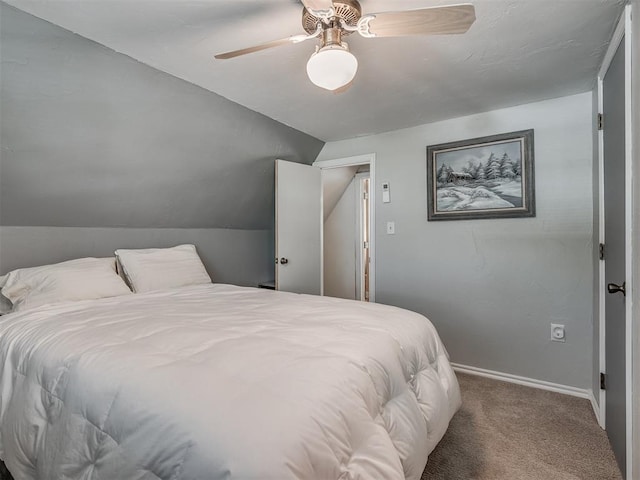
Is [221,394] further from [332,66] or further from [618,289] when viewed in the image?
[618,289]

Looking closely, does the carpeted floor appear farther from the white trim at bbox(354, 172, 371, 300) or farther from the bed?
the white trim at bbox(354, 172, 371, 300)

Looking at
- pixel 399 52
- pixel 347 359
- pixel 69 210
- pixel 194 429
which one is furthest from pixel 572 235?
pixel 69 210

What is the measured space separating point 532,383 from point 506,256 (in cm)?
100

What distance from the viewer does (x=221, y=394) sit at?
2.76 ft

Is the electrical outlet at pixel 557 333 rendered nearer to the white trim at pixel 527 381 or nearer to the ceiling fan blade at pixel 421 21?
the white trim at pixel 527 381

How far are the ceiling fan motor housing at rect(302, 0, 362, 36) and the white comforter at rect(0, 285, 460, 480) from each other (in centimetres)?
130

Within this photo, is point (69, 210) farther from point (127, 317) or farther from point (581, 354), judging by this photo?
point (581, 354)

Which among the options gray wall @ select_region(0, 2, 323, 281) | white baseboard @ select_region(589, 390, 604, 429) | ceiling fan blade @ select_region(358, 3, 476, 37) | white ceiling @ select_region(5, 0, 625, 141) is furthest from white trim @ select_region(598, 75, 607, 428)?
gray wall @ select_region(0, 2, 323, 281)

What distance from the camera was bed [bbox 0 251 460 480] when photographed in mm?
754

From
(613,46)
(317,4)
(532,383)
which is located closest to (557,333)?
(532,383)

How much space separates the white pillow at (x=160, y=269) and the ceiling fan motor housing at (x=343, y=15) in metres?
1.91

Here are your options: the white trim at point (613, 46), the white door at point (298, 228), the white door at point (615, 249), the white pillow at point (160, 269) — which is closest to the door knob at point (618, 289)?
the white door at point (615, 249)

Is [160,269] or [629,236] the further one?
[160,269]

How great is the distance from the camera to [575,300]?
2.34m
